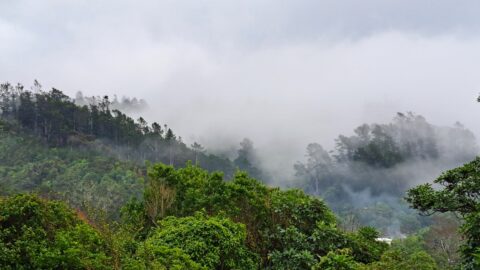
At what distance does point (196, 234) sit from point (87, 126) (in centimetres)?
5920

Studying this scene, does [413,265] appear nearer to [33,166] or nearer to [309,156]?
[33,166]

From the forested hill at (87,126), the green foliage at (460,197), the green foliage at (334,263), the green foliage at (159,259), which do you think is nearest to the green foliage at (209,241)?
the green foliage at (159,259)

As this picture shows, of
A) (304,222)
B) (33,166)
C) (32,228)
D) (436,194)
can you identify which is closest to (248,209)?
(304,222)

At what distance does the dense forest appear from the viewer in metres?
9.95

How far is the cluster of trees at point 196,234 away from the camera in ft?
30.7

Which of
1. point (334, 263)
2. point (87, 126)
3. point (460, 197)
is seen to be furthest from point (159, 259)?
point (87, 126)

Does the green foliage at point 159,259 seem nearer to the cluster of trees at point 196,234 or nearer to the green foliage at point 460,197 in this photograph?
the cluster of trees at point 196,234

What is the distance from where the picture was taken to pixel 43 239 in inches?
371

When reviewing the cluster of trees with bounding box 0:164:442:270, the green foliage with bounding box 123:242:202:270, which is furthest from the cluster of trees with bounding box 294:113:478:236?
the green foliage with bounding box 123:242:202:270

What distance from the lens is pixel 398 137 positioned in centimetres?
9838

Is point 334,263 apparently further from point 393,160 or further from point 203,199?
point 393,160

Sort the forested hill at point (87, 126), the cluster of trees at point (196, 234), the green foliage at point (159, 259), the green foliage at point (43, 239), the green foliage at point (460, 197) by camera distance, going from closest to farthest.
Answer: the green foliage at point (43, 239)
the cluster of trees at point (196, 234)
the green foliage at point (159, 259)
the green foliage at point (460, 197)
the forested hill at point (87, 126)

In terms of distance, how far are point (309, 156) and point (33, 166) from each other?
6182 cm

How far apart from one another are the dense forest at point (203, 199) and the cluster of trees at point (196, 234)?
0.14 ft
